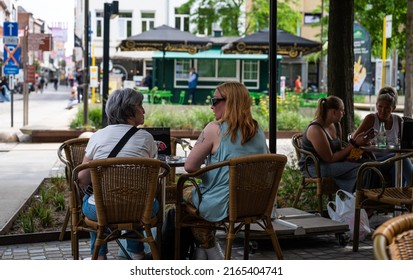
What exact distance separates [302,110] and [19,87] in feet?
129

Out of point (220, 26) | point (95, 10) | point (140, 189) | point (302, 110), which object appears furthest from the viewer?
point (95, 10)

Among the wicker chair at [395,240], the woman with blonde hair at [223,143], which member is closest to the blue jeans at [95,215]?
the woman with blonde hair at [223,143]

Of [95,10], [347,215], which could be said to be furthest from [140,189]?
[95,10]

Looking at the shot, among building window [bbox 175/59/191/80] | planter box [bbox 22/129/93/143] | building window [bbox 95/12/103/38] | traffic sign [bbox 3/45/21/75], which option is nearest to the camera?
planter box [bbox 22/129/93/143]

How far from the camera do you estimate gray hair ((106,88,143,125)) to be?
13.9 ft

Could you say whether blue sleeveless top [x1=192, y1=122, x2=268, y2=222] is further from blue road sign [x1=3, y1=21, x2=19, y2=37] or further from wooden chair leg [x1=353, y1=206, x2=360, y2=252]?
blue road sign [x1=3, y1=21, x2=19, y2=37]

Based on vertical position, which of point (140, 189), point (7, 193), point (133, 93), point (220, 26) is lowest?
point (7, 193)

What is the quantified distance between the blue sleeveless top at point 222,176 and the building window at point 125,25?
140 feet

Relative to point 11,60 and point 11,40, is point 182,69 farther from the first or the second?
point 11,40

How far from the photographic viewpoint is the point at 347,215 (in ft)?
19.2

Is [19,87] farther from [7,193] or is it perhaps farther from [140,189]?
[140,189]

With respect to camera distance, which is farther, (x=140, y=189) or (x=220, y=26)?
(x=220, y=26)

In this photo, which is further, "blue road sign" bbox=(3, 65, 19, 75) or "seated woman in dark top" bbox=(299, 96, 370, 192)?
"blue road sign" bbox=(3, 65, 19, 75)

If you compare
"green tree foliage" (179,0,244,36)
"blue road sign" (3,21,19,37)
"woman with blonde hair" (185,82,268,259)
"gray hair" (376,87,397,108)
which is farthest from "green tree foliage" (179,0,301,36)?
"woman with blonde hair" (185,82,268,259)
